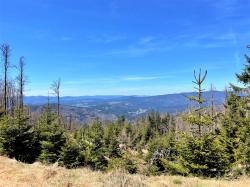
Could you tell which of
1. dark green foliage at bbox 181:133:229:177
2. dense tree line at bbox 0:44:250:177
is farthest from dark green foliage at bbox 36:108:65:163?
dark green foliage at bbox 181:133:229:177

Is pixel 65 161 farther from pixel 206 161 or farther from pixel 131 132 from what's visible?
pixel 131 132

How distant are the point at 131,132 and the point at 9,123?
61131 millimetres

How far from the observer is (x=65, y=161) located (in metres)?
24.6

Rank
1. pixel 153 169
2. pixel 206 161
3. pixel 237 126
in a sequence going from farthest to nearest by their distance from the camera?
pixel 153 169 < pixel 237 126 < pixel 206 161

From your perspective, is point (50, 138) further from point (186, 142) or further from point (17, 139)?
point (186, 142)

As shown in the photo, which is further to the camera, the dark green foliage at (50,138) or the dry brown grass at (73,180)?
the dark green foliage at (50,138)

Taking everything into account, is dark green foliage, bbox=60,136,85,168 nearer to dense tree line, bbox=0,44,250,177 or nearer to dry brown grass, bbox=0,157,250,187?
dense tree line, bbox=0,44,250,177

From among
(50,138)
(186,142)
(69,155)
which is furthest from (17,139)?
(186,142)

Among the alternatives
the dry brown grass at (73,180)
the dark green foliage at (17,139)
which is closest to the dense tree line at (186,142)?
the dark green foliage at (17,139)

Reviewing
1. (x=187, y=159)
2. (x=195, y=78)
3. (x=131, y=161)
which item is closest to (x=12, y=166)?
(x=187, y=159)

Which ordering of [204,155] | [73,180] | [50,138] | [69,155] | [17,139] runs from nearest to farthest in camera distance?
[73,180] < [204,155] < [17,139] < [50,138] < [69,155]

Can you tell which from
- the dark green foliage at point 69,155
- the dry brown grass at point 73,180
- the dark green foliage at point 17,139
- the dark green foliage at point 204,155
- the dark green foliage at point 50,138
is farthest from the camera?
the dark green foliage at point 69,155

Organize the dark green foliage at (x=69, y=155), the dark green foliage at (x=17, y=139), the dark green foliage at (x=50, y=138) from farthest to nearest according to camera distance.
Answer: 1. the dark green foliage at (x=69, y=155)
2. the dark green foliage at (x=50, y=138)
3. the dark green foliage at (x=17, y=139)

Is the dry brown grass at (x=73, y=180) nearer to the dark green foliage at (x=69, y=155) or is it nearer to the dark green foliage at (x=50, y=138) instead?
the dark green foliage at (x=50, y=138)
